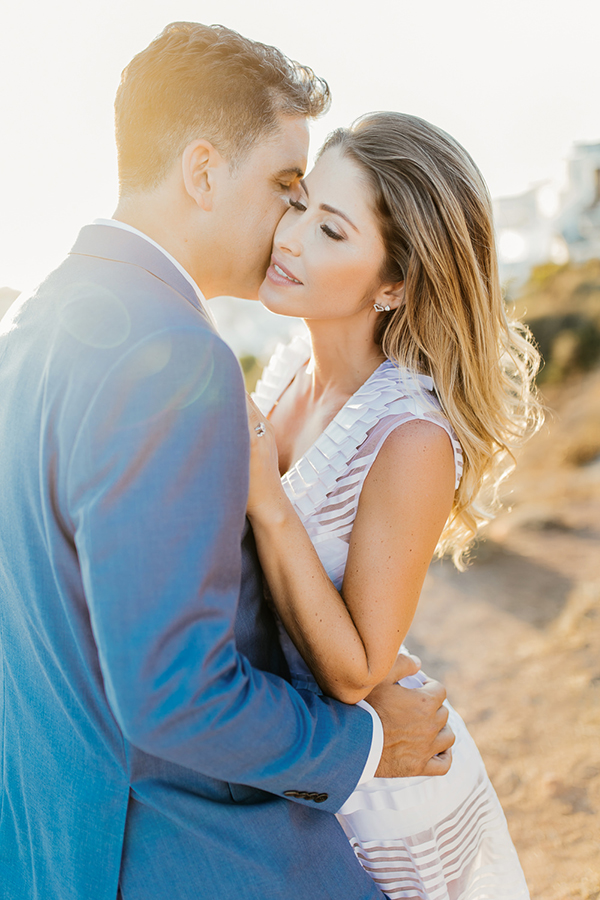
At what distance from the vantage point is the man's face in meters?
1.97

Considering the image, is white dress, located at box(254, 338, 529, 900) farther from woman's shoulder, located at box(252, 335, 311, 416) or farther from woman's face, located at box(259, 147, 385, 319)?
woman's shoulder, located at box(252, 335, 311, 416)

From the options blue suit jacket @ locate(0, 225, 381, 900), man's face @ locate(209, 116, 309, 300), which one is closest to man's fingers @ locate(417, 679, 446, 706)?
blue suit jacket @ locate(0, 225, 381, 900)

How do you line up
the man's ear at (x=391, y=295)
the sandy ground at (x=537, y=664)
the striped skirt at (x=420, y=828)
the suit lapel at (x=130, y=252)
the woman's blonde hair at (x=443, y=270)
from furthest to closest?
the sandy ground at (x=537, y=664), the man's ear at (x=391, y=295), the woman's blonde hair at (x=443, y=270), the striped skirt at (x=420, y=828), the suit lapel at (x=130, y=252)

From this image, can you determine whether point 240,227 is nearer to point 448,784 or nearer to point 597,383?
point 448,784

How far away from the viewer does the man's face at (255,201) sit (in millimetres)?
1973

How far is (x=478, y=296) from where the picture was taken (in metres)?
2.38

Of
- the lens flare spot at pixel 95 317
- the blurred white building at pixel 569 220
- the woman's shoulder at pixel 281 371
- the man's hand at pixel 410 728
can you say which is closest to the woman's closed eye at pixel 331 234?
the woman's shoulder at pixel 281 371

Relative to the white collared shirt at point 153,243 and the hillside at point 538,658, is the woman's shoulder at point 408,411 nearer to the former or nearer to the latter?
the white collared shirt at point 153,243

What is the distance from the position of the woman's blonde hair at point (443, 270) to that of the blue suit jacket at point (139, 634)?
3.30 ft

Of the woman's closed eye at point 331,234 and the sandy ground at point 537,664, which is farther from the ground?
the woman's closed eye at point 331,234

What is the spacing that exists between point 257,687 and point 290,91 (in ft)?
5.83

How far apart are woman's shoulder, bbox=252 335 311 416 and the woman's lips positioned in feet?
2.09

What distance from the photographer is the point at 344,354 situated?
2572 millimetres

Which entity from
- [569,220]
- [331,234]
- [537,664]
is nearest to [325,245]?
[331,234]
